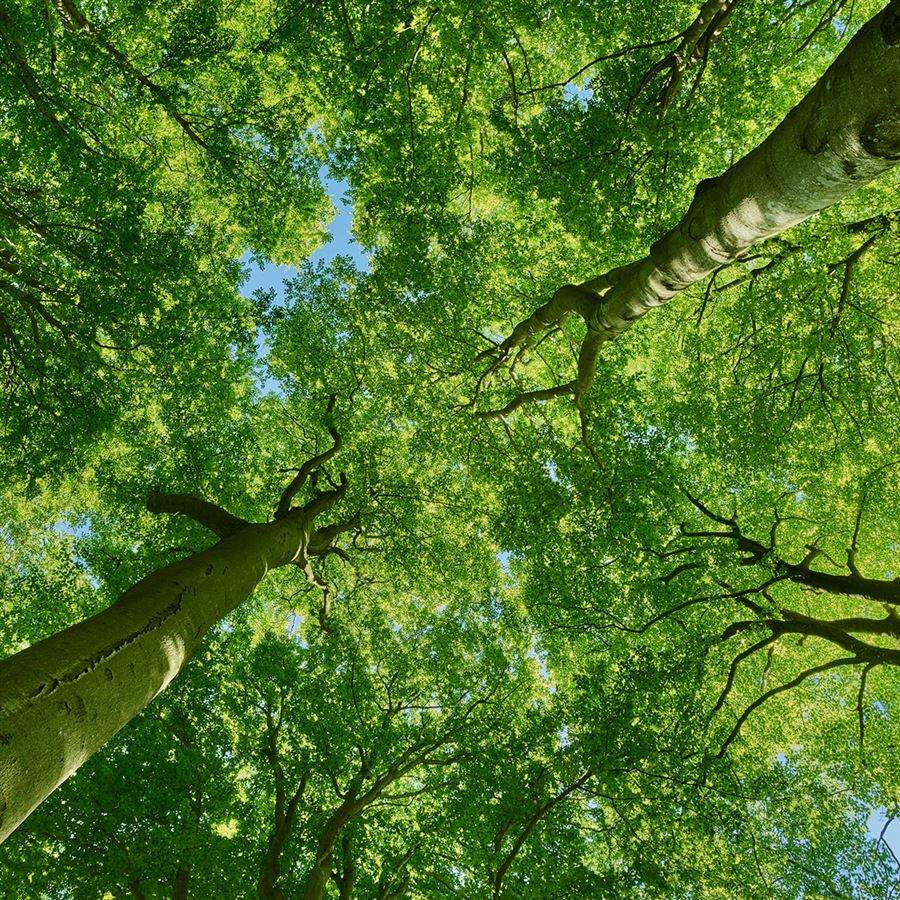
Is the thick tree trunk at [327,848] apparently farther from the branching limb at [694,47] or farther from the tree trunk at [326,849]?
the branching limb at [694,47]

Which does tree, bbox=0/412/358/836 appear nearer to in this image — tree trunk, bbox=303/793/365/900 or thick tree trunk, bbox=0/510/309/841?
thick tree trunk, bbox=0/510/309/841

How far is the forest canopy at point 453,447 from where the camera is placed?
8.20m

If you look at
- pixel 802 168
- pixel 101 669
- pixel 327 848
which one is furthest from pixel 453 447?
pixel 802 168

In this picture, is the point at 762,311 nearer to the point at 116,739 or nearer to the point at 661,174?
the point at 661,174

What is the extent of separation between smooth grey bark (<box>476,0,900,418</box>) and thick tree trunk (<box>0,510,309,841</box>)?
16.7 feet

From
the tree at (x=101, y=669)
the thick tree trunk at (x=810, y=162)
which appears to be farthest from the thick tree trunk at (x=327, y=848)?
the thick tree trunk at (x=810, y=162)

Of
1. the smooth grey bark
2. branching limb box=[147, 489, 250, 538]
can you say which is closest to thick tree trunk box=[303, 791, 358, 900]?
branching limb box=[147, 489, 250, 538]

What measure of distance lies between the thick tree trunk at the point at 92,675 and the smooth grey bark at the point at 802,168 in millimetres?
5093

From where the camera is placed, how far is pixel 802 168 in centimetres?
316

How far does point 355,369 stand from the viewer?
12.9 m

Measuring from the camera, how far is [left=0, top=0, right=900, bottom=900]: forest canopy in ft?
26.9

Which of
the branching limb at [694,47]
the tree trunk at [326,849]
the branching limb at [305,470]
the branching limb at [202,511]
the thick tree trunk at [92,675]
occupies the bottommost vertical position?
the thick tree trunk at [92,675]

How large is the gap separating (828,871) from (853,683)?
4.57 meters

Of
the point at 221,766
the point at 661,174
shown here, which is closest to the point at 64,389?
the point at 221,766
